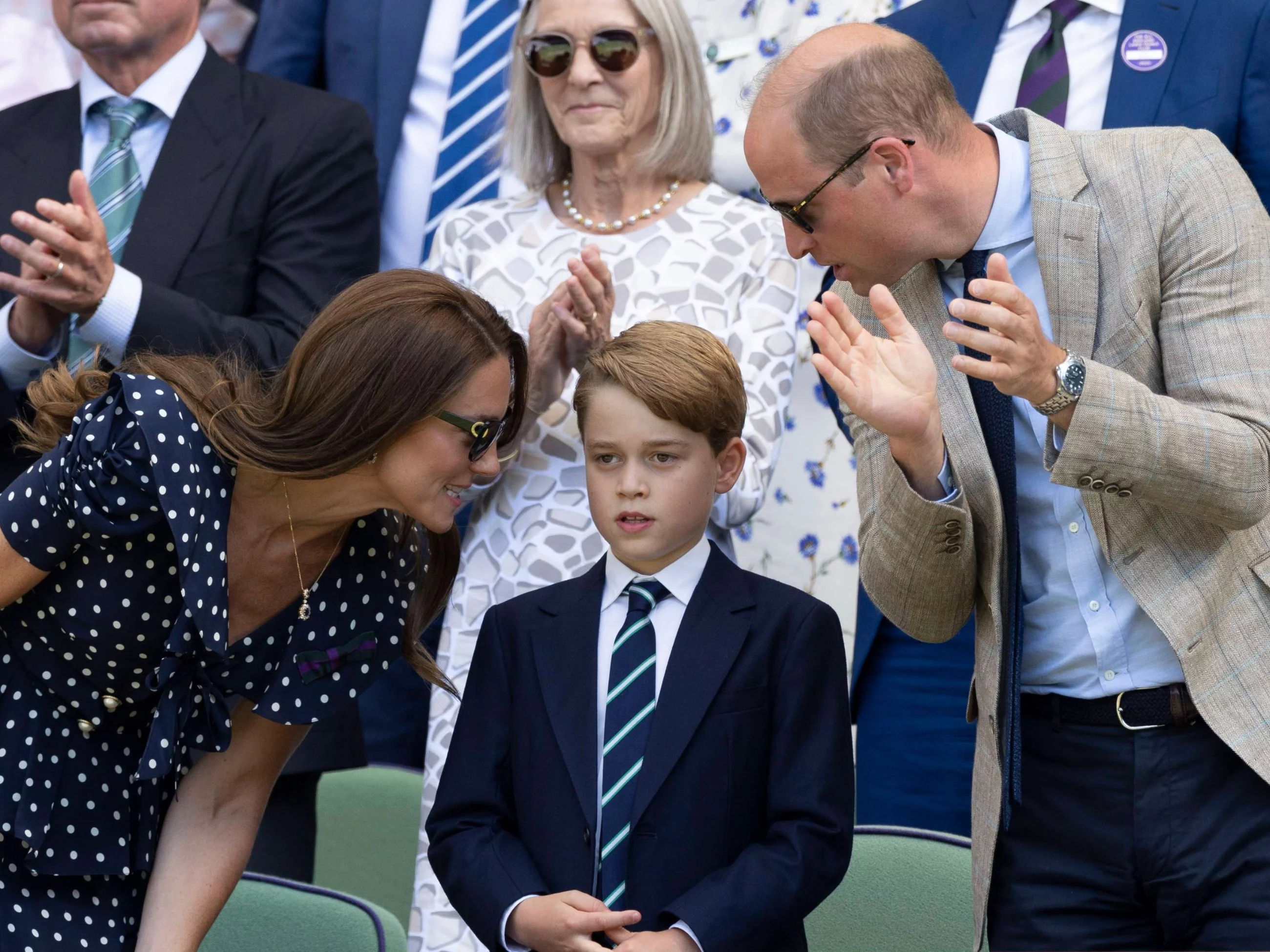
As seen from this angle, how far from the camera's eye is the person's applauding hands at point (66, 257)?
3.02 meters

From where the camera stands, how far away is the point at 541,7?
3.46 meters

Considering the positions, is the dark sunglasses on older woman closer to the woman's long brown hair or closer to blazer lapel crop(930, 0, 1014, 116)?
blazer lapel crop(930, 0, 1014, 116)

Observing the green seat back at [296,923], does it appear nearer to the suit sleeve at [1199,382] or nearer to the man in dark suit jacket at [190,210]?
the man in dark suit jacket at [190,210]

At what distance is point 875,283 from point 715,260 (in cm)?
92

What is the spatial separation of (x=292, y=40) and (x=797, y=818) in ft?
8.84

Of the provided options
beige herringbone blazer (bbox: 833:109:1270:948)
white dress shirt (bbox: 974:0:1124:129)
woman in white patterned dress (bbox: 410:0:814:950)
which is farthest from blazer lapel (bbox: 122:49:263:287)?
beige herringbone blazer (bbox: 833:109:1270:948)

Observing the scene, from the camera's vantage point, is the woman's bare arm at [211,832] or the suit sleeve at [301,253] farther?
the suit sleeve at [301,253]

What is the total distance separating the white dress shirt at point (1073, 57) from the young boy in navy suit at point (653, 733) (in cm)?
121

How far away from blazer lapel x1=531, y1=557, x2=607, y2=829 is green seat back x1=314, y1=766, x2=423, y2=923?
4.38 feet

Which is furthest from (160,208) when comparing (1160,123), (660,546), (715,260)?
(1160,123)

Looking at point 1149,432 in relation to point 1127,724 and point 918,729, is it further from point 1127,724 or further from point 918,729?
point 918,729

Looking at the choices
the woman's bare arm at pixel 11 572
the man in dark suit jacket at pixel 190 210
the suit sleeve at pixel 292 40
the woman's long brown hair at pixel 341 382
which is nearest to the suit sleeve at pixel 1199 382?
the woman's long brown hair at pixel 341 382

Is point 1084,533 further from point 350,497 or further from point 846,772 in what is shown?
point 350,497

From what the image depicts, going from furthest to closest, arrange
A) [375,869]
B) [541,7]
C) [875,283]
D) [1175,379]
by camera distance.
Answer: [375,869] → [541,7] → [875,283] → [1175,379]
